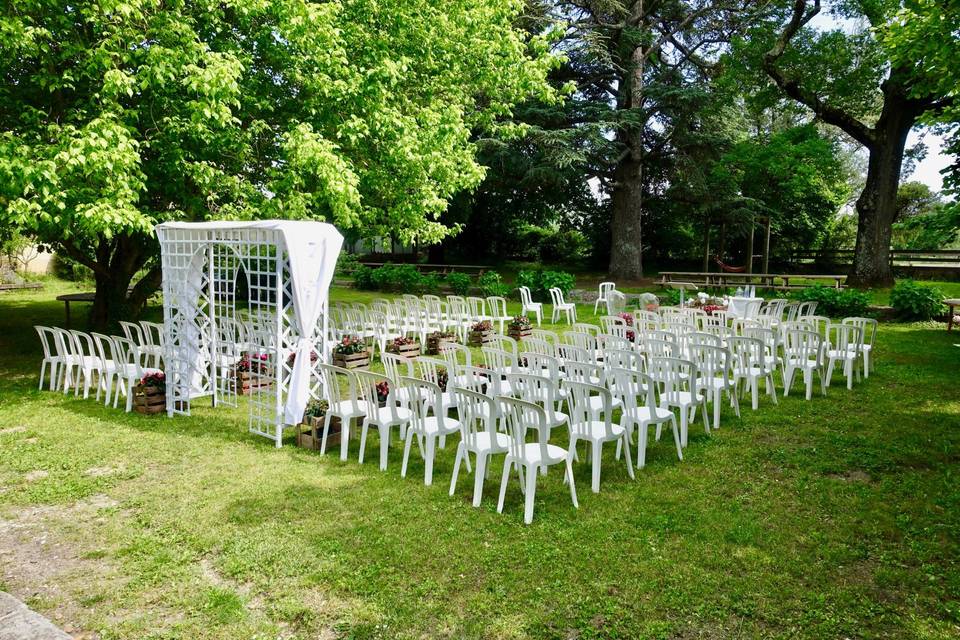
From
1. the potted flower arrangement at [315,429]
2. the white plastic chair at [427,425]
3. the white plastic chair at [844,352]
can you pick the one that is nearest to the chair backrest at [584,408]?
the white plastic chair at [427,425]

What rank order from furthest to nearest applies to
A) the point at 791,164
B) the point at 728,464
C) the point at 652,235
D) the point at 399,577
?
the point at 652,235
the point at 791,164
the point at 728,464
the point at 399,577

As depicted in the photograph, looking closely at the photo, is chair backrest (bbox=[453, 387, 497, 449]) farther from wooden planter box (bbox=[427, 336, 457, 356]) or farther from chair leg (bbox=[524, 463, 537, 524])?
wooden planter box (bbox=[427, 336, 457, 356])

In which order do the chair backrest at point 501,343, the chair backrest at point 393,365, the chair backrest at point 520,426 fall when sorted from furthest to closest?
1. the chair backrest at point 501,343
2. the chair backrest at point 393,365
3. the chair backrest at point 520,426

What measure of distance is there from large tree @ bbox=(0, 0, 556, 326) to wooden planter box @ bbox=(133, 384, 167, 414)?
1.98 m

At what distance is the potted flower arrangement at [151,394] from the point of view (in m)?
7.44

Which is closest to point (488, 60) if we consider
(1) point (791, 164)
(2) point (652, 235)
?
(1) point (791, 164)

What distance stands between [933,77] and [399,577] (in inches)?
490

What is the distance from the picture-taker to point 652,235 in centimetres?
2875

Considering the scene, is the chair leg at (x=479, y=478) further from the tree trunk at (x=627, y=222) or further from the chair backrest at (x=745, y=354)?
the tree trunk at (x=627, y=222)

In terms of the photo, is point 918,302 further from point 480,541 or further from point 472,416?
point 480,541

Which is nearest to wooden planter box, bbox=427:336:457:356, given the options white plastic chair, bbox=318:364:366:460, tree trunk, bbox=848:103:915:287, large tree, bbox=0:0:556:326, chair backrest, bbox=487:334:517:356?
chair backrest, bbox=487:334:517:356

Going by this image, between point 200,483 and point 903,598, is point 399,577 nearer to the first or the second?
point 200,483

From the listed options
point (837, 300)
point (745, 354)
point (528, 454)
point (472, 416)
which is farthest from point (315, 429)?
point (837, 300)

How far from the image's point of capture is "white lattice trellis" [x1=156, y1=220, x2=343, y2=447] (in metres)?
6.30
